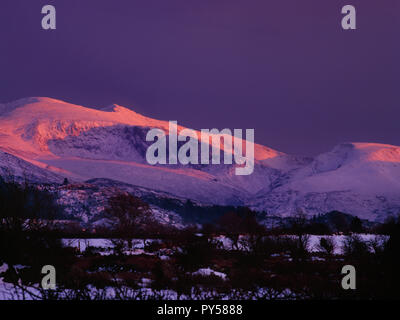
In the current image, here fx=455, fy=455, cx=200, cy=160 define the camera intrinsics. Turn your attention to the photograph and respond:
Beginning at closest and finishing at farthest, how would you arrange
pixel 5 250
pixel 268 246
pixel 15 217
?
1. pixel 15 217
2. pixel 5 250
3. pixel 268 246

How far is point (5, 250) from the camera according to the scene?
20938 mm

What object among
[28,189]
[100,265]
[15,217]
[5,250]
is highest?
[28,189]

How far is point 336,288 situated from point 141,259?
16494 millimetres
